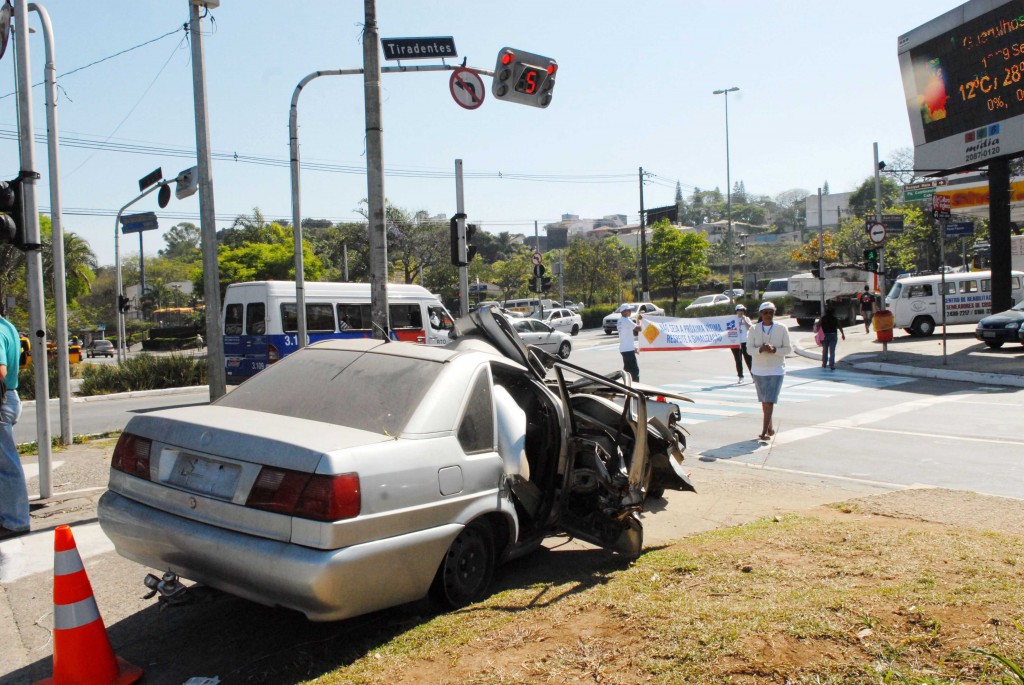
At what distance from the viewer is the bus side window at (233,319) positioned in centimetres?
1866

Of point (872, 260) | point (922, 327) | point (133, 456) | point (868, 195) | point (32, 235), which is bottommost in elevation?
point (922, 327)

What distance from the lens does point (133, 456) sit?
4.50 metres

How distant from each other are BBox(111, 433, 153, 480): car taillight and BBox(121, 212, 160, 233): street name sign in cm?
2434

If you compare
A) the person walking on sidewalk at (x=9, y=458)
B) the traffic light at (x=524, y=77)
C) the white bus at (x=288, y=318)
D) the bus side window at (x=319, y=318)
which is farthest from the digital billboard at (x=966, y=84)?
the person walking on sidewalk at (x=9, y=458)

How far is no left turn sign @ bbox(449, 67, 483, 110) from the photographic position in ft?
36.8

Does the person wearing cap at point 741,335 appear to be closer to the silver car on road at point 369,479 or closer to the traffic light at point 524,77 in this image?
the traffic light at point 524,77

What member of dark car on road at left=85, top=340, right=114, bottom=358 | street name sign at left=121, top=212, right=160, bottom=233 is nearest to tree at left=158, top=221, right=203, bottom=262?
dark car on road at left=85, top=340, right=114, bottom=358

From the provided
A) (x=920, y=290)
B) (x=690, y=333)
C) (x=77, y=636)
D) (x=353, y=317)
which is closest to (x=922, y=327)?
(x=920, y=290)

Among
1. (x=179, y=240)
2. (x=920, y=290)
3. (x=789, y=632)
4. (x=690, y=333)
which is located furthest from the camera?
(x=179, y=240)

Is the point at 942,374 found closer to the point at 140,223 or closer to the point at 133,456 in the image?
the point at 133,456

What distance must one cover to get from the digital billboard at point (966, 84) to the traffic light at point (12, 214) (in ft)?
67.2

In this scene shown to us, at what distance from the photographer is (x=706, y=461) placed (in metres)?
9.80

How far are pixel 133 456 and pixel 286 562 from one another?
1.35 metres

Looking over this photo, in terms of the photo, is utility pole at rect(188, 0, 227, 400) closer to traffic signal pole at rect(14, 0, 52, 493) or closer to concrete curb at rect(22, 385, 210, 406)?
traffic signal pole at rect(14, 0, 52, 493)
